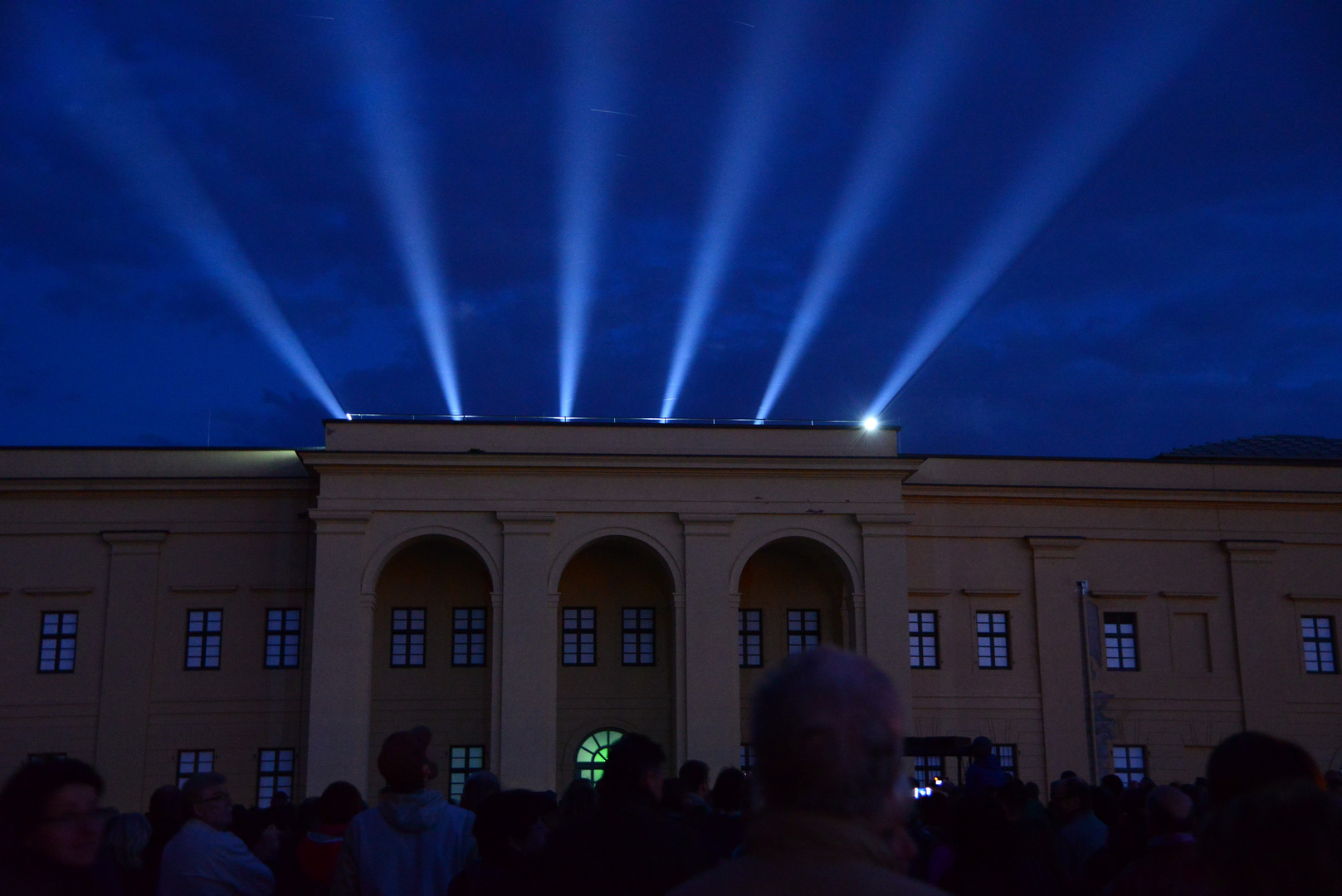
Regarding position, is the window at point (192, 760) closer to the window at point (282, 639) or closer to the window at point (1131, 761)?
the window at point (282, 639)

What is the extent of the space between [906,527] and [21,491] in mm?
22814

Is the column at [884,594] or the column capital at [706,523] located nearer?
the column at [884,594]

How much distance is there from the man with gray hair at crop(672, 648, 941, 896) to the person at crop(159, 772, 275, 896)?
18.0ft

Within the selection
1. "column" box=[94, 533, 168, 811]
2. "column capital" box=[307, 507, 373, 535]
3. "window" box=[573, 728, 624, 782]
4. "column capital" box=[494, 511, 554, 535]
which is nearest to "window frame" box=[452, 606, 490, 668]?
"column capital" box=[494, 511, 554, 535]

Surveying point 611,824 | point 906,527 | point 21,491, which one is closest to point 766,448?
point 906,527

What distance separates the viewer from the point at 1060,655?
33312 millimetres

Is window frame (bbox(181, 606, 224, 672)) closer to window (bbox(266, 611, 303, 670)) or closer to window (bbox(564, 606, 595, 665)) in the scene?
window (bbox(266, 611, 303, 670))

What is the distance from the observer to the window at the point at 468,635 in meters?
32.9

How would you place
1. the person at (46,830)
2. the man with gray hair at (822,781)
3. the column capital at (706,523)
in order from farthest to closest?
1. the column capital at (706,523)
2. the person at (46,830)
3. the man with gray hair at (822,781)

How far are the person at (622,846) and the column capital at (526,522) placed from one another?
85.2 ft

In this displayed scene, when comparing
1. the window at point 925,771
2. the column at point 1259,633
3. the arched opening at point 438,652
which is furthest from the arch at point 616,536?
the column at point 1259,633

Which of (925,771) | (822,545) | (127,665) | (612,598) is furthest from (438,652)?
(925,771)

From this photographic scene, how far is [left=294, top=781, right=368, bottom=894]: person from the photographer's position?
25.3ft

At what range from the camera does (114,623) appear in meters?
31.9
